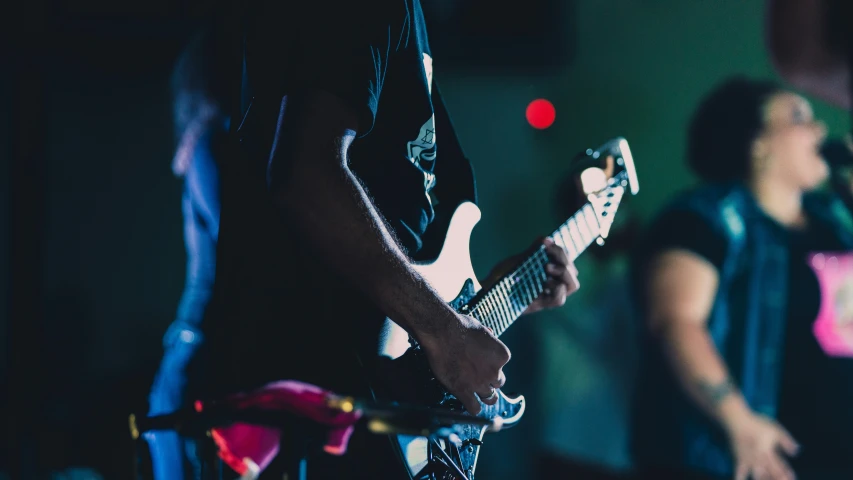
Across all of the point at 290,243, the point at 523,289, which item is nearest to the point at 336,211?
the point at 290,243

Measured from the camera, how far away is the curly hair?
12.9 feet

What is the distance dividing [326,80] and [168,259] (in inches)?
152

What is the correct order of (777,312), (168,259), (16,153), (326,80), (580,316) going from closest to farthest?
(326,80)
(777,312)
(16,153)
(580,316)
(168,259)

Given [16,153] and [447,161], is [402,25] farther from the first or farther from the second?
[16,153]

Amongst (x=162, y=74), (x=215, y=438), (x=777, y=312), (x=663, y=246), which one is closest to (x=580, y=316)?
(x=663, y=246)

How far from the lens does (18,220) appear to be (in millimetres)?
4113

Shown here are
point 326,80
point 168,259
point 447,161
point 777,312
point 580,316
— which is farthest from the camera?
point 168,259

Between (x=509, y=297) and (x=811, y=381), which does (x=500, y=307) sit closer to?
(x=509, y=297)

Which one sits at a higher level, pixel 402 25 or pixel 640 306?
pixel 402 25

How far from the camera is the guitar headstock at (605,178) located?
1825mm

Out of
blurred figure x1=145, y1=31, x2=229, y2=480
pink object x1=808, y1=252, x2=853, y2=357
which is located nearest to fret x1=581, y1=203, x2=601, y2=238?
blurred figure x1=145, y1=31, x2=229, y2=480

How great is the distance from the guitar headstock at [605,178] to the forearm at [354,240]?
774 mm

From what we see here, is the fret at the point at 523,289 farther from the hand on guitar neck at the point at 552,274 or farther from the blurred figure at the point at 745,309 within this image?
the blurred figure at the point at 745,309

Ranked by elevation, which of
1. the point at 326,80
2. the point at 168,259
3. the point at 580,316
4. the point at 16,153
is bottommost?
the point at 580,316
